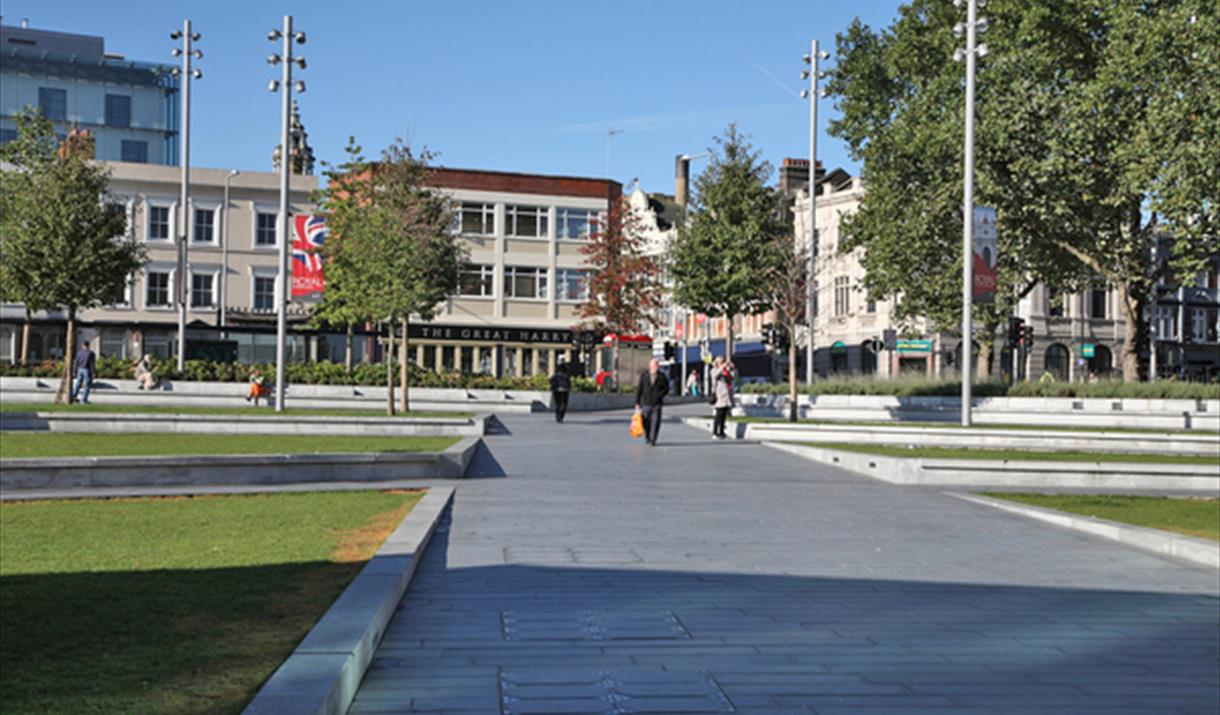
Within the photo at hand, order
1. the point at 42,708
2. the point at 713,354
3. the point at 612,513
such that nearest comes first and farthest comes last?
the point at 42,708, the point at 612,513, the point at 713,354

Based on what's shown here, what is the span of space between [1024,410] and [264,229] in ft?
143

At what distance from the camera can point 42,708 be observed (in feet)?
16.6

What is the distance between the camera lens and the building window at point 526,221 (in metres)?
67.4

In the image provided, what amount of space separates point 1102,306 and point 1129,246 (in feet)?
120

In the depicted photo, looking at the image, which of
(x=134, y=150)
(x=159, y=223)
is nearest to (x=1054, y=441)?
(x=159, y=223)

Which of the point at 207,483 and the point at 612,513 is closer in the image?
the point at 612,513

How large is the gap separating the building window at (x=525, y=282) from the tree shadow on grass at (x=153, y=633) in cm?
5794

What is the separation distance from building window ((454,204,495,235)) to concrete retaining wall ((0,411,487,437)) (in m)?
39.9

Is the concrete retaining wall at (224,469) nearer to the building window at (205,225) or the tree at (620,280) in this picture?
the tree at (620,280)

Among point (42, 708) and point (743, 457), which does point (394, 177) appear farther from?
point (42, 708)

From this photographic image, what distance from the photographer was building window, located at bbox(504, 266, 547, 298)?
6719 cm

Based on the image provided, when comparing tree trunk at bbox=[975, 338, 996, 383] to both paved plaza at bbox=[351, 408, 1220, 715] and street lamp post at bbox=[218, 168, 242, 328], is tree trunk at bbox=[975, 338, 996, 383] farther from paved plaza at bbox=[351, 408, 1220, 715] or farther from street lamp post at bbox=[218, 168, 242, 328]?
street lamp post at bbox=[218, 168, 242, 328]

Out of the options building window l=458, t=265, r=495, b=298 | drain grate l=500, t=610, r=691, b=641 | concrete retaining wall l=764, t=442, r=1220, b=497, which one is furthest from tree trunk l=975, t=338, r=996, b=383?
drain grate l=500, t=610, r=691, b=641

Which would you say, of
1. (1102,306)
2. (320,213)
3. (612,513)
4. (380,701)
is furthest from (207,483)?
(1102,306)
